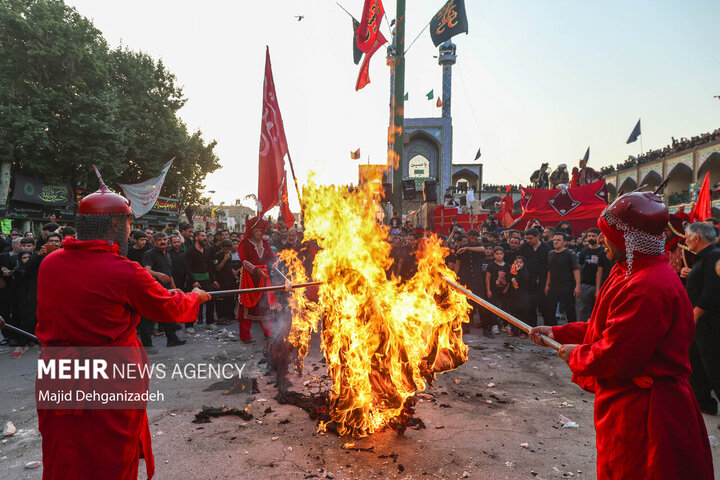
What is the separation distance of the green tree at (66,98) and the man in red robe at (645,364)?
24.9m

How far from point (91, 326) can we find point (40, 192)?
25526 millimetres

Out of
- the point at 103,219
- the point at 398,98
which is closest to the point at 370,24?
the point at 398,98

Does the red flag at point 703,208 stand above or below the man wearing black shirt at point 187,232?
above

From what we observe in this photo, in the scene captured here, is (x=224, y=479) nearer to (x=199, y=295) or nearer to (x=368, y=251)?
(x=199, y=295)

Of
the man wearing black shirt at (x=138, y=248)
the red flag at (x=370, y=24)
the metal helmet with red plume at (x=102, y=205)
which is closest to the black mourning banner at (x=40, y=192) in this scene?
the man wearing black shirt at (x=138, y=248)

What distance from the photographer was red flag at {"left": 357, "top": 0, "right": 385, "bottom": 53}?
9445 mm

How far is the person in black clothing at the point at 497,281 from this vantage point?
9266 mm

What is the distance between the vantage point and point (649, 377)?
2.23 metres

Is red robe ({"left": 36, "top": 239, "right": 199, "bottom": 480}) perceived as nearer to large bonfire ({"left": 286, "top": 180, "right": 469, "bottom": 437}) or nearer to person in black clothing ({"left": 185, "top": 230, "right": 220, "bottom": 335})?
large bonfire ({"left": 286, "top": 180, "right": 469, "bottom": 437})

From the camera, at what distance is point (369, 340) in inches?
175

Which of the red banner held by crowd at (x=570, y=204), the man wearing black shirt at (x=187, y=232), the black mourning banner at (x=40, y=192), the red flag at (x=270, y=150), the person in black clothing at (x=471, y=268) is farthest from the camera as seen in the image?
the black mourning banner at (x=40, y=192)

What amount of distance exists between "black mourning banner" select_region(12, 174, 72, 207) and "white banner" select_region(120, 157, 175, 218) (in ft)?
30.3

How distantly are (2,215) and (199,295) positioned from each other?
2227 cm

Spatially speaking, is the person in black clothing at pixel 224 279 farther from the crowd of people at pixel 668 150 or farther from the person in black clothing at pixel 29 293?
the crowd of people at pixel 668 150
